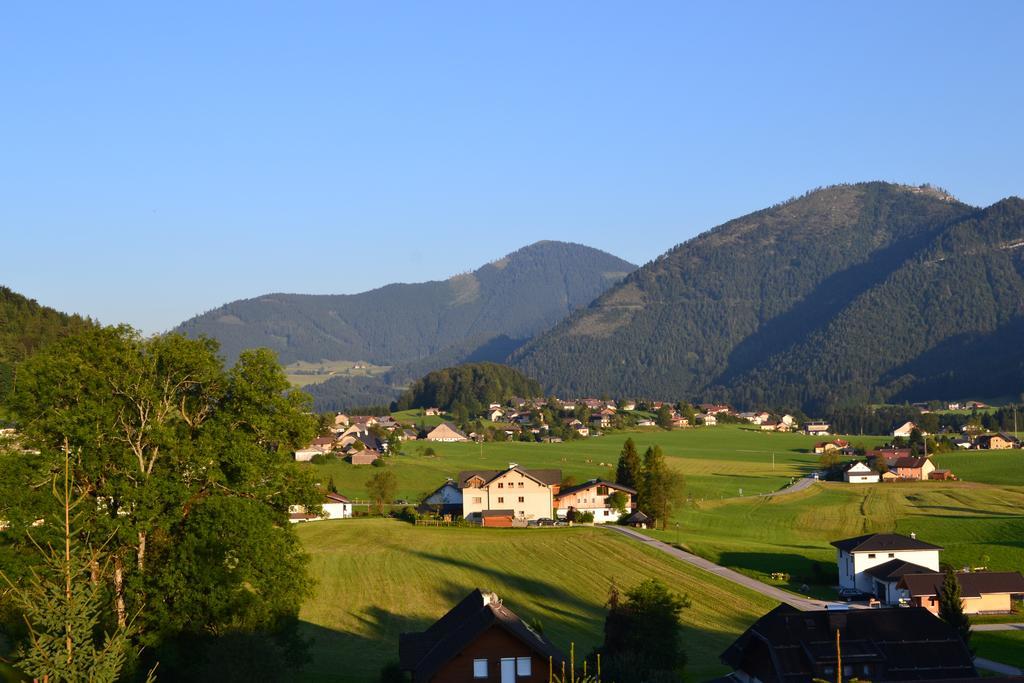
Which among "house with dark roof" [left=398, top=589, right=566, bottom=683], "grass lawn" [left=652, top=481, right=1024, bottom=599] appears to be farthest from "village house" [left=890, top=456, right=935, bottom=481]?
"house with dark roof" [left=398, top=589, right=566, bottom=683]

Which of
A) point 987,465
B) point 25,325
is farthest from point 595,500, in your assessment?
point 25,325

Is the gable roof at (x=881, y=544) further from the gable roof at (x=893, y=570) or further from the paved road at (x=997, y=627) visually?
the paved road at (x=997, y=627)

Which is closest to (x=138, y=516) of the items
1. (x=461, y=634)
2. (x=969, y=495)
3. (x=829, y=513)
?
(x=461, y=634)

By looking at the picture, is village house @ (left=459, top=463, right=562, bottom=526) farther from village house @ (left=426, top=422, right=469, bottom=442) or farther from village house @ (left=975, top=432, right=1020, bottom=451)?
village house @ (left=975, top=432, right=1020, bottom=451)

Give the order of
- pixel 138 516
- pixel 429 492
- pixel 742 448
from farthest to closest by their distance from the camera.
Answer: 1. pixel 742 448
2. pixel 429 492
3. pixel 138 516

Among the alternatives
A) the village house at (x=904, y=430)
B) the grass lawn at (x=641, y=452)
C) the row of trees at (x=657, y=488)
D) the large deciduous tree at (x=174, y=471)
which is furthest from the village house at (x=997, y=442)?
the large deciduous tree at (x=174, y=471)

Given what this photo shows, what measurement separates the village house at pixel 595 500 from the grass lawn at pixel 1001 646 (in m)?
41.8

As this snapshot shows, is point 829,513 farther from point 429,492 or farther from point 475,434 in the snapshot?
point 475,434

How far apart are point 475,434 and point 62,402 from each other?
13303 cm

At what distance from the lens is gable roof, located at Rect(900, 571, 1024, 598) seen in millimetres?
57938

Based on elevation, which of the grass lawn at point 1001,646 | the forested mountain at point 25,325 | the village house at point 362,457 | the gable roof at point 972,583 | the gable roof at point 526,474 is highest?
the forested mountain at point 25,325

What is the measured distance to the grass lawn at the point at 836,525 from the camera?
226 ft

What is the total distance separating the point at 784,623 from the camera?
36844 millimetres

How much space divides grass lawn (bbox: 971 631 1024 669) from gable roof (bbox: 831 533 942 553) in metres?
11.7
